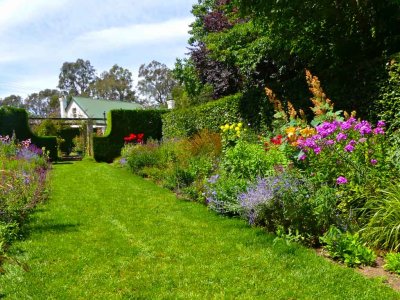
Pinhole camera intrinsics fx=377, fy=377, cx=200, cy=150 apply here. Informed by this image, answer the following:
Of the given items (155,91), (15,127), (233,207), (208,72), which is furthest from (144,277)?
(155,91)

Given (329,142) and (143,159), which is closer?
(329,142)

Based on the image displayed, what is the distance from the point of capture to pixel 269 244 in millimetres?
4105

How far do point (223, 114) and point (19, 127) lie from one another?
10280 mm

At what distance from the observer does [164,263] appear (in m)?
3.70

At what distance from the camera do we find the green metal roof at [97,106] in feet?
129

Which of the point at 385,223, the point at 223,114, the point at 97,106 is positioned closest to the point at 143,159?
the point at 223,114

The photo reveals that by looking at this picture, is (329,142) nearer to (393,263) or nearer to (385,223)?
(385,223)

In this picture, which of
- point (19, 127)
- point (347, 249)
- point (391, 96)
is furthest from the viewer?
point (19, 127)

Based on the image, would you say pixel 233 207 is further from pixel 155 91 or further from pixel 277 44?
pixel 155 91

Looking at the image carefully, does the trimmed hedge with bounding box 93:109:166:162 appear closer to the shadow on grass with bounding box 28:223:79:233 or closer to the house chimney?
the shadow on grass with bounding box 28:223:79:233

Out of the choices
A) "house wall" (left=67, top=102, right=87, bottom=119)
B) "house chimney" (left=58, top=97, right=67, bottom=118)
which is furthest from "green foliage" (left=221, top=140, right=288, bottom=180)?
"house chimney" (left=58, top=97, right=67, bottom=118)

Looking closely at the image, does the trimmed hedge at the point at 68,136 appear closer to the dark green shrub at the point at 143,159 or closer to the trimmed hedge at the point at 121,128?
the trimmed hedge at the point at 121,128

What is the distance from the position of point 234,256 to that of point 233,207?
1.34m

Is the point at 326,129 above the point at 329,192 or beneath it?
above
